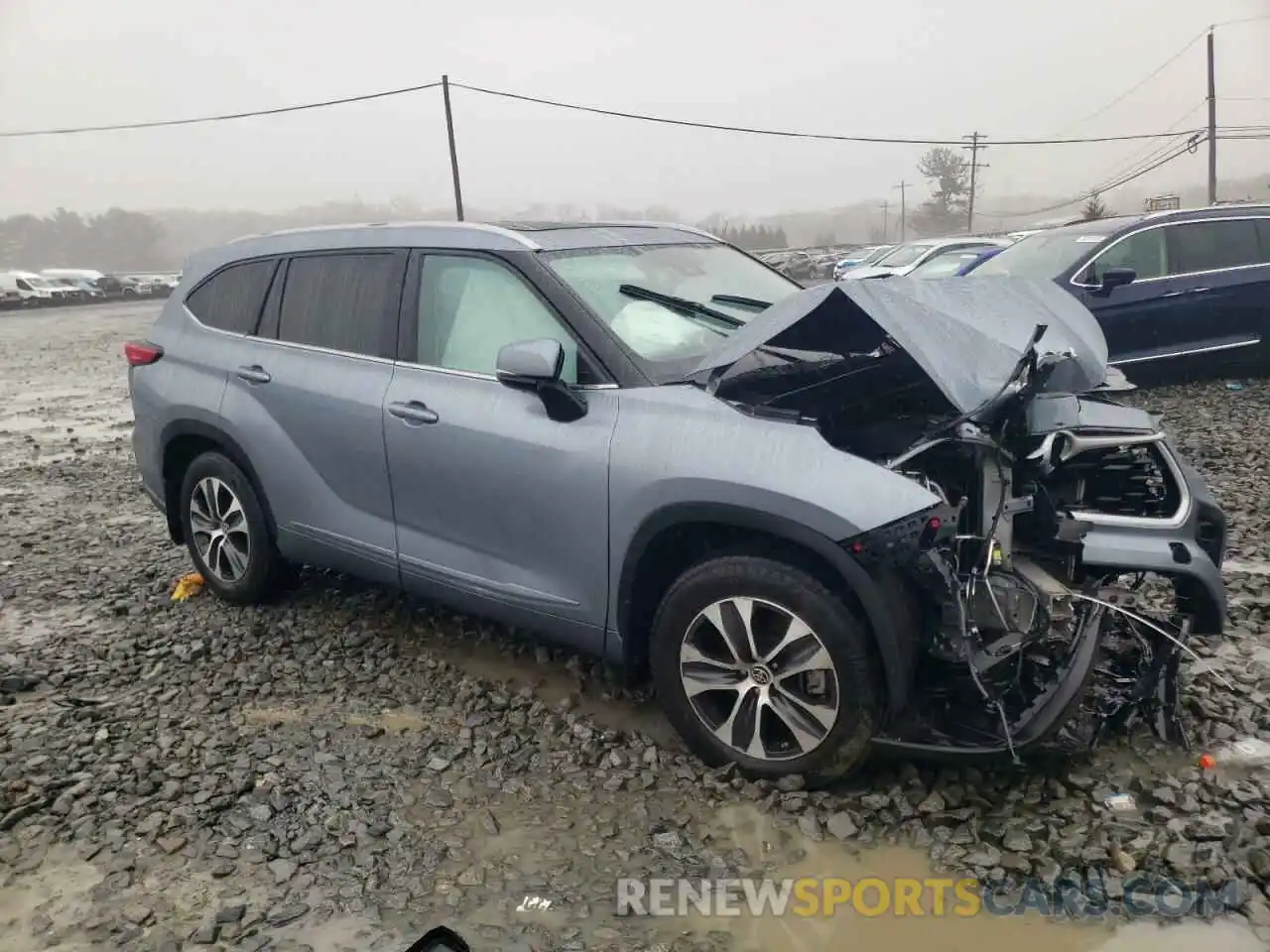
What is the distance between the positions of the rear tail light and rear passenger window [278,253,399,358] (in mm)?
922

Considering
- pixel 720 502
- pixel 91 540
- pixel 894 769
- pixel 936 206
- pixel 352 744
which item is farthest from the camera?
pixel 936 206

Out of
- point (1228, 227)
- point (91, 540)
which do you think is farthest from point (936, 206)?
point (91, 540)

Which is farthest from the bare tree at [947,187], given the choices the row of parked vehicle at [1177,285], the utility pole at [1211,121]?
the row of parked vehicle at [1177,285]

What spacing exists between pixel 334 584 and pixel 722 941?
10.4 feet

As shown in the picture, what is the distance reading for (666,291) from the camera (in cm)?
374

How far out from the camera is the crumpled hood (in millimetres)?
2949

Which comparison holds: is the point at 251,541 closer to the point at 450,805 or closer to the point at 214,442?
the point at 214,442

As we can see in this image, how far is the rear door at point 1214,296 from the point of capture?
8.24m

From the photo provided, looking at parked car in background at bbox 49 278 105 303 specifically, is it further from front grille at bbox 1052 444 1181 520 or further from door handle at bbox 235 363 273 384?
front grille at bbox 1052 444 1181 520

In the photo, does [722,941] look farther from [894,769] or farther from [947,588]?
[947,588]

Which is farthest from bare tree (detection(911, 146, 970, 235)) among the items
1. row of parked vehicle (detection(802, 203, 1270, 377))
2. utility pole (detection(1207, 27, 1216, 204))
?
row of parked vehicle (detection(802, 203, 1270, 377))

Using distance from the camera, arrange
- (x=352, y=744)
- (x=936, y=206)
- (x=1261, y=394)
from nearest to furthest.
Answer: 1. (x=352, y=744)
2. (x=1261, y=394)
3. (x=936, y=206)

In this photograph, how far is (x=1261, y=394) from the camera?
820cm

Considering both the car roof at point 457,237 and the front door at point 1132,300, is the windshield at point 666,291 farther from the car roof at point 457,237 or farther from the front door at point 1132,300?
the front door at point 1132,300
